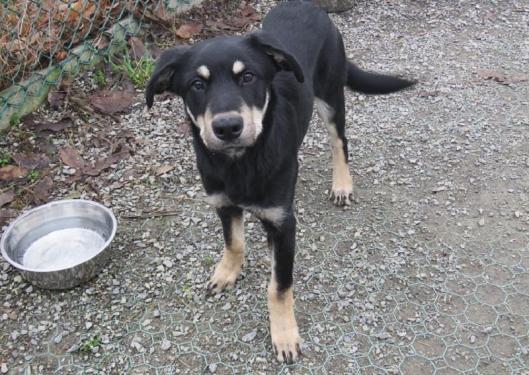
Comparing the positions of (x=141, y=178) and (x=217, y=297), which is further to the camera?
(x=141, y=178)

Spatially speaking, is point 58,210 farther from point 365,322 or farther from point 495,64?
point 495,64

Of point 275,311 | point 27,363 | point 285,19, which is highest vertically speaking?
point 285,19

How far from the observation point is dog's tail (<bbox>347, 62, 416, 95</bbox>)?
371cm

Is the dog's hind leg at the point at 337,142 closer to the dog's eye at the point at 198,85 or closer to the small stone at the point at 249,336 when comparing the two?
the small stone at the point at 249,336

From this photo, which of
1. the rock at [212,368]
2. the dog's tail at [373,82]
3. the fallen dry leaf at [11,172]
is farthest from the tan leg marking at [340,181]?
the fallen dry leaf at [11,172]

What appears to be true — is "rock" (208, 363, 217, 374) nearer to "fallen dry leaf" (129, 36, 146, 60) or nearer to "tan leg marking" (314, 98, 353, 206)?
"tan leg marking" (314, 98, 353, 206)

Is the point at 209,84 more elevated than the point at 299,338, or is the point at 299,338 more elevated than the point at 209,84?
the point at 209,84

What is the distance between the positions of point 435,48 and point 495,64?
1.80ft

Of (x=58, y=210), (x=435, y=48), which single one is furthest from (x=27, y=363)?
(x=435, y=48)

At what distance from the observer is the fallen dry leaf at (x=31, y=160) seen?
159 inches

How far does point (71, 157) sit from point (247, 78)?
218cm

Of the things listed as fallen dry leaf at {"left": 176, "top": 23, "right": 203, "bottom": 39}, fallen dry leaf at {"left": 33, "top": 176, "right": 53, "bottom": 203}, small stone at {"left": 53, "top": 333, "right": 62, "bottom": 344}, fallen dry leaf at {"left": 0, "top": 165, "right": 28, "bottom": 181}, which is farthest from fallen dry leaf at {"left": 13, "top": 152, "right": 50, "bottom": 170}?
fallen dry leaf at {"left": 176, "top": 23, "right": 203, "bottom": 39}

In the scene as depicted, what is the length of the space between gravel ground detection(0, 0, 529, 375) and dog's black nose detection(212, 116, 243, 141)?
3.95 feet

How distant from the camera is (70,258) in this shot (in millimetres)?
3402
